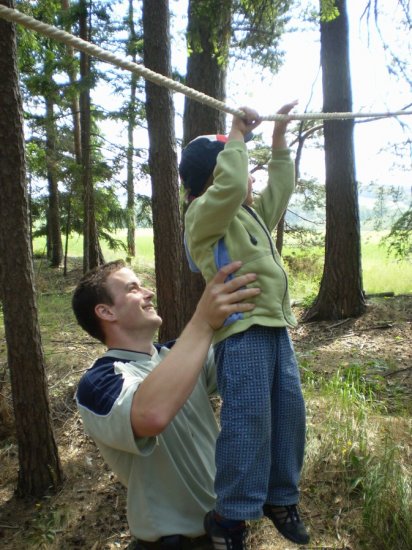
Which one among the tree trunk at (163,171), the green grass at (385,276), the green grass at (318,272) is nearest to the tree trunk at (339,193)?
the green grass at (385,276)

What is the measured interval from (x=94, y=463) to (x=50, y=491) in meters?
0.41

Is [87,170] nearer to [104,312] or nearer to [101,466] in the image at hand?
[101,466]

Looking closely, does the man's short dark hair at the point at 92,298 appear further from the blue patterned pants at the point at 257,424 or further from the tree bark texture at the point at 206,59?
the tree bark texture at the point at 206,59

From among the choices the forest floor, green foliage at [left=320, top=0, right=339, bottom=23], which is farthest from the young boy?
green foliage at [left=320, top=0, right=339, bottom=23]

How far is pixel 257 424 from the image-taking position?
1.38 m

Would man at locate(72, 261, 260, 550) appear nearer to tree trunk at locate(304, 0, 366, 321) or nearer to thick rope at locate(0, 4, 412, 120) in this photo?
thick rope at locate(0, 4, 412, 120)

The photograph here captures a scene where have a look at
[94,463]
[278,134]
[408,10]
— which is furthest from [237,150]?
[408,10]

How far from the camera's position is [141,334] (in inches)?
64.4

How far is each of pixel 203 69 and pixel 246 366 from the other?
3.79 metres

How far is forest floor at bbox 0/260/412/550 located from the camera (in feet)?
8.51

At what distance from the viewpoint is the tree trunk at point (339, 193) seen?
6.91m

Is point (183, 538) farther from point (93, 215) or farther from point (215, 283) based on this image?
point (93, 215)

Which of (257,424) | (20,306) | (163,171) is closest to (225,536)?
(257,424)

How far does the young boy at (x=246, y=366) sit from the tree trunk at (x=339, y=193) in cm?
587
